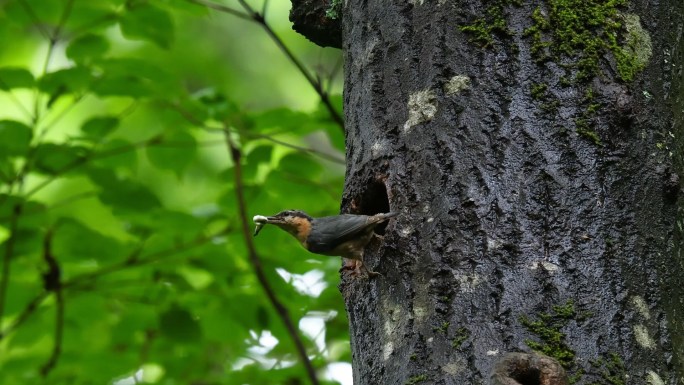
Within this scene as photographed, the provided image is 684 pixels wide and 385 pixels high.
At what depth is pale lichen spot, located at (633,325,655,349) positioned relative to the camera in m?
1.92

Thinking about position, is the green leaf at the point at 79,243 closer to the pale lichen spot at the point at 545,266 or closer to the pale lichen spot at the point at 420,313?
the pale lichen spot at the point at 420,313

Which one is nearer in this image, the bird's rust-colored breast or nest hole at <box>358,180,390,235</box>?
nest hole at <box>358,180,390,235</box>

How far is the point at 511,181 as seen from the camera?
2109 millimetres

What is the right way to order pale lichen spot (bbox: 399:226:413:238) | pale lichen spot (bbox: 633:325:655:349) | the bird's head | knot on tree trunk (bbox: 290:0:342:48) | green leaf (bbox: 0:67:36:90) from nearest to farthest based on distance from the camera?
pale lichen spot (bbox: 633:325:655:349) → pale lichen spot (bbox: 399:226:413:238) → knot on tree trunk (bbox: 290:0:342:48) → the bird's head → green leaf (bbox: 0:67:36:90)

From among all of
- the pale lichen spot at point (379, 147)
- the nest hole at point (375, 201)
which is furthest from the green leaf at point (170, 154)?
the pale lichen spot at point (379, 147)

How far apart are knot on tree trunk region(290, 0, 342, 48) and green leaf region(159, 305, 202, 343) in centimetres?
177

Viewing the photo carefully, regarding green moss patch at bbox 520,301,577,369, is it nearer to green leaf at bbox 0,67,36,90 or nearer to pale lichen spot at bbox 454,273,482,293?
pale lichen spot at bbox 454,273,482,293

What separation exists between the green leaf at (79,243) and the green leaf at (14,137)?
15.7 inches

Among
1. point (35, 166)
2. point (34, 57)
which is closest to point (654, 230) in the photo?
point (35, 166)

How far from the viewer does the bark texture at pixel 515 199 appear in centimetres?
194

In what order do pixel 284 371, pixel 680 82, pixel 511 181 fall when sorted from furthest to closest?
pixel 284 371 < pixel 680 82 < pixel 511 181

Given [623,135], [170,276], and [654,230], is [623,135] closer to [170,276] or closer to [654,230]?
[654,230]

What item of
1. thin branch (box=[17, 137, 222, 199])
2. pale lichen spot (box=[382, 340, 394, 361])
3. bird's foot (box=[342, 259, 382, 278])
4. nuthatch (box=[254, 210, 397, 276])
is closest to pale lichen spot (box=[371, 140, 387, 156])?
nuthatch (box=[254, 210, 397, 276])

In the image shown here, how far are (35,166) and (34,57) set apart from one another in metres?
3.25
